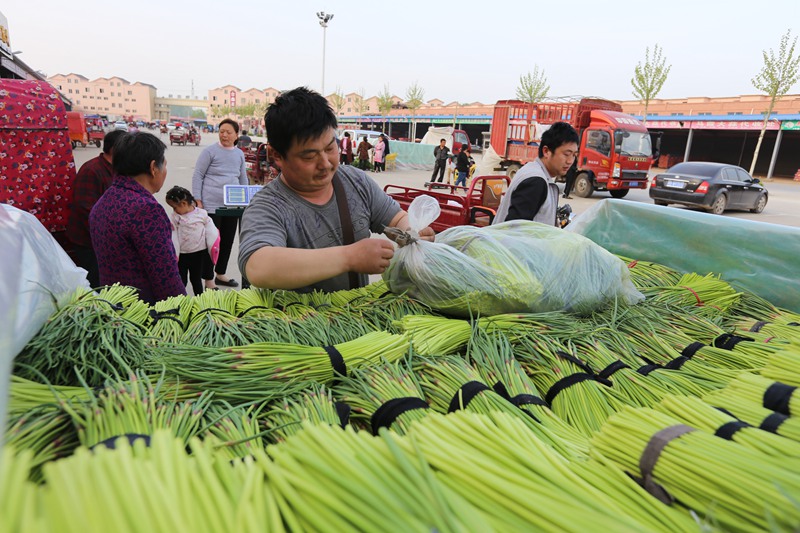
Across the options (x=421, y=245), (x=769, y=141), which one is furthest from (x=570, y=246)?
(x=769, y=141)

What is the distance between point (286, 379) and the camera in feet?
3.63

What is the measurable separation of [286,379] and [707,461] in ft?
2.85

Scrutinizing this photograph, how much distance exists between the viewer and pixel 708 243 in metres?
2.61

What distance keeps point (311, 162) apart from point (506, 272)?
2.90ft

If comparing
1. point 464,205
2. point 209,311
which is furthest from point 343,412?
point 464,205

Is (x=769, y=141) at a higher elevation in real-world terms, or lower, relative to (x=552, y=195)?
higher

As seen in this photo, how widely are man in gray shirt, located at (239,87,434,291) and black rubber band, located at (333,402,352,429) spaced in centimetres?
66

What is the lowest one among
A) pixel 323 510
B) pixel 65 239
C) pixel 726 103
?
pixel 65 239

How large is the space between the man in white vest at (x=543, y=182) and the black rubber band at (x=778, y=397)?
6.81ft

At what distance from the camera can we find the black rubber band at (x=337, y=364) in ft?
3.84

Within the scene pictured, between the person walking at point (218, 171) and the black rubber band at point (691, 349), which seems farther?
the person walking at point (218, 171)

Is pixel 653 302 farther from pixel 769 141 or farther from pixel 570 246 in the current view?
pixel 769 141

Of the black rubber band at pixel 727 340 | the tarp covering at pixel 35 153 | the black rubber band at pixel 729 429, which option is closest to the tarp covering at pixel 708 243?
the black rubber band at pixel 727 340

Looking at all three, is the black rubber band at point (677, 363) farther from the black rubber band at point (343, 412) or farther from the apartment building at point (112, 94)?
the apartment building at point (112, 94)
